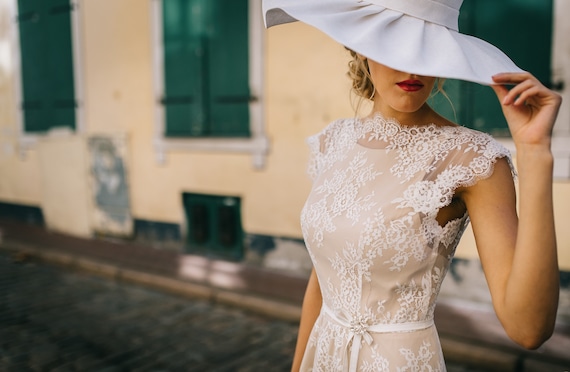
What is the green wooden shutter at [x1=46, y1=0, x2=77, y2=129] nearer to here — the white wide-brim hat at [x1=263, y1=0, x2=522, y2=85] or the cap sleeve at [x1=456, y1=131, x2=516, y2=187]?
the white wide-brim hat at [x1=263, y1=0, x2=522, y2=85]

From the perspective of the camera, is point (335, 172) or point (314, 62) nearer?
point (335, 172)

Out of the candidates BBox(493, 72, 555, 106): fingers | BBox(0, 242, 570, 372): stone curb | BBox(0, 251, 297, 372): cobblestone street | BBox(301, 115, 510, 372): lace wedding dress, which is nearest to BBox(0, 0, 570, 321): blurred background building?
BBox(0, 242, 570, 372): stone curb

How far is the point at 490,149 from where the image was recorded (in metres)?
1.22

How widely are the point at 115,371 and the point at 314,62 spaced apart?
11.1 feet

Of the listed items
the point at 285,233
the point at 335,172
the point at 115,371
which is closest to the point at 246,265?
the point at 285,233

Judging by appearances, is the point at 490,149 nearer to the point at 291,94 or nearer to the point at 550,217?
the point at 550,217

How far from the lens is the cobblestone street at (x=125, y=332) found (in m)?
3.79

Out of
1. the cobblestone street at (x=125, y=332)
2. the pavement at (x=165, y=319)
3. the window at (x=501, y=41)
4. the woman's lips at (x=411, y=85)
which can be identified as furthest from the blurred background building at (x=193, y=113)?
the woman's lips at (x=411, y=85)

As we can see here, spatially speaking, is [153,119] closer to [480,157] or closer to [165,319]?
[165,319]

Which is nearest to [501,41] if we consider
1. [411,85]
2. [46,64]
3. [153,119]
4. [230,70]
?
[230,70]

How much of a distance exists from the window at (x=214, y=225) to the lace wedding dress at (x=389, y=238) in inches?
188

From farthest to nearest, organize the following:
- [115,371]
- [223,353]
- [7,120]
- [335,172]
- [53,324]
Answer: [7,120]
[53,324]
[223,353]
[115,371]
[335,172]

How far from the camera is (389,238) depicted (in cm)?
130

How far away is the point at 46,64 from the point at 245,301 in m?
5.22
